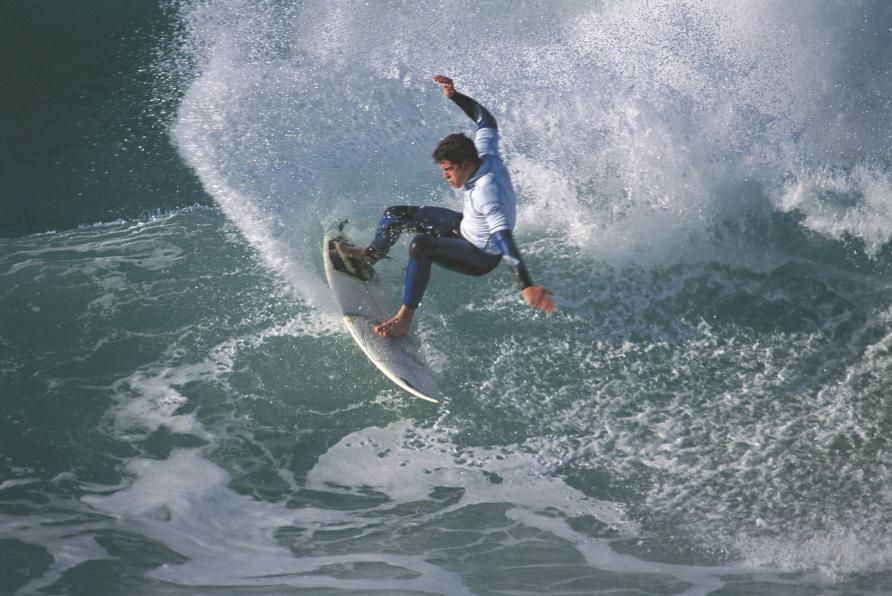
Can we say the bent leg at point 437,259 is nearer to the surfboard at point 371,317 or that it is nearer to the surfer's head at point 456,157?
the surfboard at point 371,317

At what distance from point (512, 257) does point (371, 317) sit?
1.49m

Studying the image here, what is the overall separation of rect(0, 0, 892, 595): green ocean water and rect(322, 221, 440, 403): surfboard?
0.72ft

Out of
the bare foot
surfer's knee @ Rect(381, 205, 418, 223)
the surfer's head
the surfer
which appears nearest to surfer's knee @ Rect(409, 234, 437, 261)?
the surfer

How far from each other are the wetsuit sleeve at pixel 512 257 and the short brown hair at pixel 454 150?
51 centimetres

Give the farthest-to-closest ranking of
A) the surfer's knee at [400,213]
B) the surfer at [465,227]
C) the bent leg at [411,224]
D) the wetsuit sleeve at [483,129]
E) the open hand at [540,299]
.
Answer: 1. the surfer's knee at [400,213]
2. the bent leg at [411,224]
3. the wetsuit sleeve at [483,129]
4. the surfer at [465,227]
5. the open hand at [540,299]

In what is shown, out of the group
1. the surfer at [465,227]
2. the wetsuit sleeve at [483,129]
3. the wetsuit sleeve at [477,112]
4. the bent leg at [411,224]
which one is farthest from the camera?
the bent leg at [411,224]

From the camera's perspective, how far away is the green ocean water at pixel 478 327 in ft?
16.3

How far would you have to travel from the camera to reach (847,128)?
894 centimetres

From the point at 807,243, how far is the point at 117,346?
5523 millimetres

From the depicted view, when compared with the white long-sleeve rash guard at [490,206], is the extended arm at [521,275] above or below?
below

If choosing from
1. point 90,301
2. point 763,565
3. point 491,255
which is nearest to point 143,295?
point 90,301

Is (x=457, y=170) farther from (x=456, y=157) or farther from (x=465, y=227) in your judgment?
(x=465, y=227)

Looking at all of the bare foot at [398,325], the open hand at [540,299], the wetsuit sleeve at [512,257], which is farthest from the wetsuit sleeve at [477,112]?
the open hand at [540,299]

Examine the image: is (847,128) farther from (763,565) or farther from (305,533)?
(305,533)
